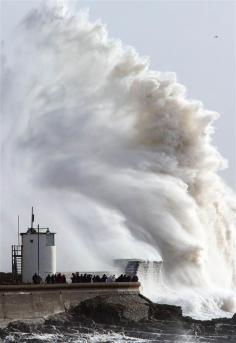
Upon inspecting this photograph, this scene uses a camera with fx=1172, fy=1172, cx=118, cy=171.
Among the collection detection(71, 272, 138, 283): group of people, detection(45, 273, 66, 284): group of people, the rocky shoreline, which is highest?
detection(71, 272, 138, 283): group of people

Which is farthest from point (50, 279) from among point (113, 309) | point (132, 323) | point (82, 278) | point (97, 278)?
point (132, 323)

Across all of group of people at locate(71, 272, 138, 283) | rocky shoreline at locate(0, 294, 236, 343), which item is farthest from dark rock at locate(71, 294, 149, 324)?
group of people at locate(71, 272, 138, 283)

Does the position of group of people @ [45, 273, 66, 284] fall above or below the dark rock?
above

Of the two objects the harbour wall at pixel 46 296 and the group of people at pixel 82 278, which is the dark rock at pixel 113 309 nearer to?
the harbour wall at pixel 46 296

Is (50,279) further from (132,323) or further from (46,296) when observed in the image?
(132,323)

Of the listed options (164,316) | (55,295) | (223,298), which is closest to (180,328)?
(164,316)

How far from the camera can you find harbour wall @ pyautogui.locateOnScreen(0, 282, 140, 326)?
3612cm

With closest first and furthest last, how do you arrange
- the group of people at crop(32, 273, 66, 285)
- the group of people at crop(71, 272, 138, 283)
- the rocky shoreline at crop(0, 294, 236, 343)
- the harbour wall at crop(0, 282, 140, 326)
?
the harbour wall at crop(0, 282, 140, 326), the rocky shoreline at crop(0, 294, 236, 343), the group of people at crop(32, 273, 66, 285), the group of people at crop(71, 272, 138, 283)

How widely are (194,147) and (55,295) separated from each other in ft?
43.7

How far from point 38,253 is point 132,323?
454cm

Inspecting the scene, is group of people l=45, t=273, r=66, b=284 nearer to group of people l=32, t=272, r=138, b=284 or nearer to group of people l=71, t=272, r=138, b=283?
group of people l=32, t=272, r=138, b=284

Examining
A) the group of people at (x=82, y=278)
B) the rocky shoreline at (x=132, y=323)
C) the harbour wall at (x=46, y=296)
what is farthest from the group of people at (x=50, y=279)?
the rocky shoreline at (x=132, y=323)

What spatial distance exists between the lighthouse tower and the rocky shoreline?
2.63m

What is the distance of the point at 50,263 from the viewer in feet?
134
